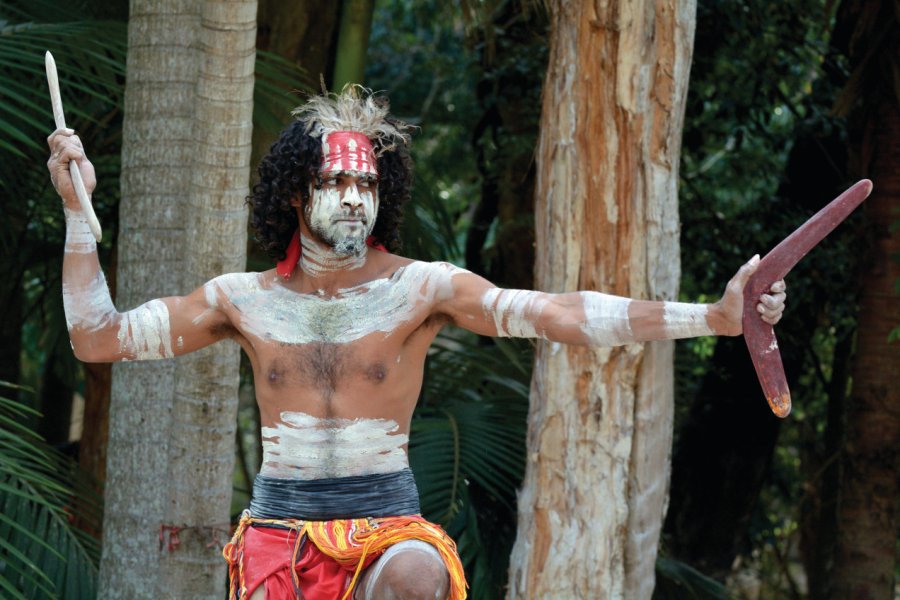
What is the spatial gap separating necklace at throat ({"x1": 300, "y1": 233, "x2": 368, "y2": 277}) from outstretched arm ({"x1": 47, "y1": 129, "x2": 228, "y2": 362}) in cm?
27

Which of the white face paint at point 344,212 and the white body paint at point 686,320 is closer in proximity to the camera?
the white body paint at point 686,320

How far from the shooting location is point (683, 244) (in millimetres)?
7652

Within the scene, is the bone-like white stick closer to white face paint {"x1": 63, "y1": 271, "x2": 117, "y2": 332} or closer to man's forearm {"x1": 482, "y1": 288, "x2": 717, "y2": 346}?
white face paint {"x1": 63, "y1": 271, "x2": 117, "y2": 332}

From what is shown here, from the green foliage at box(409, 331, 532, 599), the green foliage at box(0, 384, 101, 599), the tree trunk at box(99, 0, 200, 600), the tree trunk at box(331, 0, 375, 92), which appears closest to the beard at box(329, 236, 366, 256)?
the tree trunk at box(99, 0, 200, 600)

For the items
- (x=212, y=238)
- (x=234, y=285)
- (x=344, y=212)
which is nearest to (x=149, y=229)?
(x=212, y=238)

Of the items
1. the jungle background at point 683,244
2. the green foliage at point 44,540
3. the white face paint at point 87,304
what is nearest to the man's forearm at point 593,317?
the white face paint at point 87,304

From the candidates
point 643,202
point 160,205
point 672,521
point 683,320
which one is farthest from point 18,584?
point 672,521

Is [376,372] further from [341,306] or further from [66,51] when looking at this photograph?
[66,51]

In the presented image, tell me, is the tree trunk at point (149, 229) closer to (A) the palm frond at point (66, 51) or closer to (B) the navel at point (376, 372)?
(A) the palm frond at point (66, 51)

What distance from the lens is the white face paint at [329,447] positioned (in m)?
3.41

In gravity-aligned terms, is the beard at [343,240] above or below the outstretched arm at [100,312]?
above

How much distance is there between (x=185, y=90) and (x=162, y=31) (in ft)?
0.71

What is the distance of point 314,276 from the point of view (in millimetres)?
3537

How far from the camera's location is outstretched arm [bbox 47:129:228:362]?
128 inches
